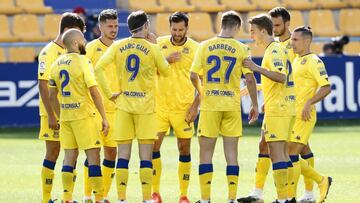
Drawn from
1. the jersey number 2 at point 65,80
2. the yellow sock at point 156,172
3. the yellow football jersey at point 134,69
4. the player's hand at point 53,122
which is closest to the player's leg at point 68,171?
the player's hand at point 53,122

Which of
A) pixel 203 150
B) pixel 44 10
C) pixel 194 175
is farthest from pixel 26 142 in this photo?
pixel 203 150

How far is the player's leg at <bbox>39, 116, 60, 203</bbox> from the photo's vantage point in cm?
1195

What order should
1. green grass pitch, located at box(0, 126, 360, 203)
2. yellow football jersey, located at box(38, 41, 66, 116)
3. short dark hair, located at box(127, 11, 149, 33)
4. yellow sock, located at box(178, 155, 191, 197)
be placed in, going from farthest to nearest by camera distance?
green grass pitch, located at box(0, 126, 360, 203) → yellow sock, located at box(178, 155, 191, 197) → yellow football jersey, located at box(38, 41, 66, 116) → short dark hair, located at box(127, 11, 149, 33)

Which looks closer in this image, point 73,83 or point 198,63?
point 73,83

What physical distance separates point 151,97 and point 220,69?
81 centimetres

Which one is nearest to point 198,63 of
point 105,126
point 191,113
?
point 191,113

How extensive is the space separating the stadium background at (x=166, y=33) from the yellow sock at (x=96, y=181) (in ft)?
5.90

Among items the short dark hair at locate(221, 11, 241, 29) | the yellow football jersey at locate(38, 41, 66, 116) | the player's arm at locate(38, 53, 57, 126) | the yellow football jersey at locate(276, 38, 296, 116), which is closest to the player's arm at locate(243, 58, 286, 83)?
Result: the yellow football jersey at locate(276, 38, 296, 116)

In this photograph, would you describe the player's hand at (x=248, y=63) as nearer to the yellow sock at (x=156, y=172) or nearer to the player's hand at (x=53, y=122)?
the yellow sock at (x=156, y=172)

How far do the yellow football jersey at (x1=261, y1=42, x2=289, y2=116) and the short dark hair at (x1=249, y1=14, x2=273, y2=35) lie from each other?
0.55 feet

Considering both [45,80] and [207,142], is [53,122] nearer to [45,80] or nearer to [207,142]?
[45,80]

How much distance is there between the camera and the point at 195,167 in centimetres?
1653

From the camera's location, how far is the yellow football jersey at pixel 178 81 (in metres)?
12.9

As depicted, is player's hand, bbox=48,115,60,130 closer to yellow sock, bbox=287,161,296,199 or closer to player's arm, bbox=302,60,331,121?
yellow sock, bbox=287,161,296,199
